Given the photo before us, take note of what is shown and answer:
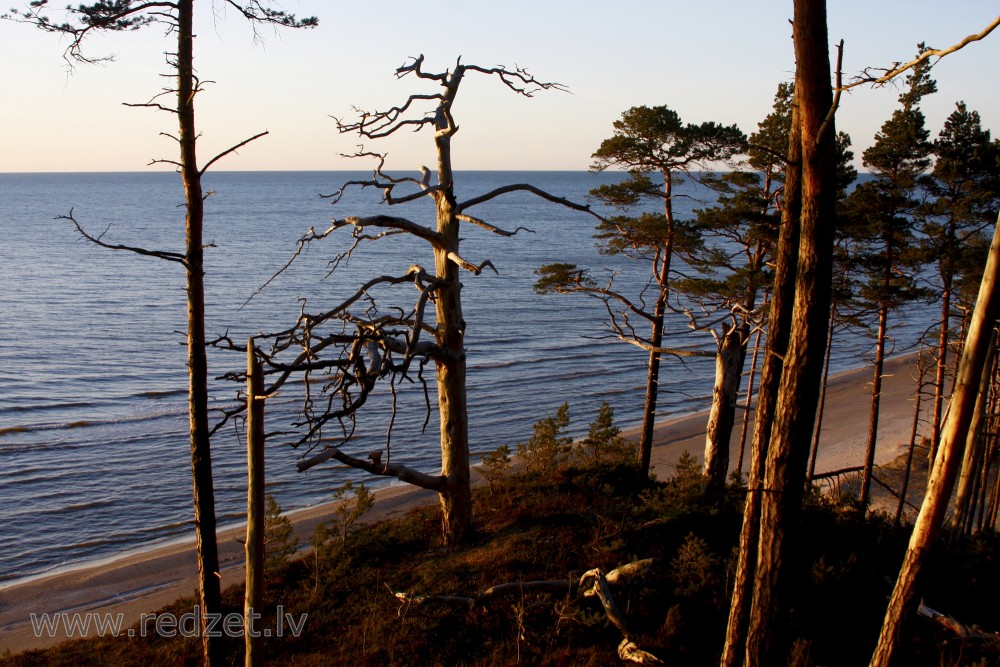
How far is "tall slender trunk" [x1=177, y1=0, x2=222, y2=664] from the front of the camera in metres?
7.73

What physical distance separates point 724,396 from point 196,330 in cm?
1078

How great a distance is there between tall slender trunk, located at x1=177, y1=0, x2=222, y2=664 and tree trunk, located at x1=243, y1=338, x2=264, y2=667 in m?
1.64

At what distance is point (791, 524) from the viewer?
21.4 ft

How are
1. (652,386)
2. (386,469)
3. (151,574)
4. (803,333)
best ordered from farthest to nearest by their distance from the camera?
1. (652,386)
2. (151,574)
3. (386,469)
4. (803,333)

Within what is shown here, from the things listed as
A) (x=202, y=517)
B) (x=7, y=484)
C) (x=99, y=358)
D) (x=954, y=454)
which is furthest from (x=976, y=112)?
(x=99, y=358)

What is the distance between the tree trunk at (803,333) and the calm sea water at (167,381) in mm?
5057

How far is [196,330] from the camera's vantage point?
7.86m

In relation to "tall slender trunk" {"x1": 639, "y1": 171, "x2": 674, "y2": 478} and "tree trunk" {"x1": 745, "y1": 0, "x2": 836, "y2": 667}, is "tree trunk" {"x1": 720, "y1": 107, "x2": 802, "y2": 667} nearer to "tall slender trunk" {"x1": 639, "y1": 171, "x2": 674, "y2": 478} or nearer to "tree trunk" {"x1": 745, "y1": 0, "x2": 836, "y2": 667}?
"tree trunk" {"x1": 745, "y1": 0, "x2": 836, "y2": 667}

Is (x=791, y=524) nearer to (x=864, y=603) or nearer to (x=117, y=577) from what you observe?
(x=864, y=603)

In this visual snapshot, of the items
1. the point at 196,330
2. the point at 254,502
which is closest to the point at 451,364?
the point at 196,330

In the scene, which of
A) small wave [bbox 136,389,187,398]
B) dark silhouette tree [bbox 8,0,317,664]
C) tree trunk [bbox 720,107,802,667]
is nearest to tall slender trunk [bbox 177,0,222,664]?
dark silhouette tree [bbox 8,0,317,664]

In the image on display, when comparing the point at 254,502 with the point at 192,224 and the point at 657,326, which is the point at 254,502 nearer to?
the point at 192,224

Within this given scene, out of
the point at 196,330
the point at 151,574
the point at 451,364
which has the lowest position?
the point at 151,574

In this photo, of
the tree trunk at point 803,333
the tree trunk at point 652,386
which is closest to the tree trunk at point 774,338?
the tree trunk at point 803,333
